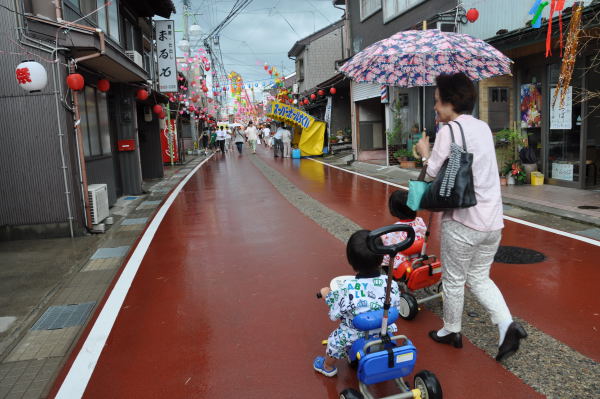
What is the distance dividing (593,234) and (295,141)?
23425 mm

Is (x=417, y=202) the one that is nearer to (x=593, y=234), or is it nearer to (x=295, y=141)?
(x=593, y=234)

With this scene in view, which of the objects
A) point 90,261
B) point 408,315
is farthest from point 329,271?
point 90,261

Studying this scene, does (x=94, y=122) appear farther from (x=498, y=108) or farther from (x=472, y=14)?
(x=498, y=108)

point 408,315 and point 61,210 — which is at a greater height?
point 61,210

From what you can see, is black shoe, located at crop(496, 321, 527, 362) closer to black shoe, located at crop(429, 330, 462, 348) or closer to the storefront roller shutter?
black shoe, located at crop(429, 330, 462, 348)

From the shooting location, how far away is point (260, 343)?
157 inches

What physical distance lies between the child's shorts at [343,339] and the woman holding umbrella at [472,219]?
74 cm

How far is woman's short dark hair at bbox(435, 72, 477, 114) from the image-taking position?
343 centimetres

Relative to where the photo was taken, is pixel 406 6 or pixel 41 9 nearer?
pixel 41 9

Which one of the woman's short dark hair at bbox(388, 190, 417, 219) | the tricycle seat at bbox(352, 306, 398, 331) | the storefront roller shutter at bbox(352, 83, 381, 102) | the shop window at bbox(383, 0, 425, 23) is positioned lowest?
the tricycle seat at bbox(352, 306, 398, 331)

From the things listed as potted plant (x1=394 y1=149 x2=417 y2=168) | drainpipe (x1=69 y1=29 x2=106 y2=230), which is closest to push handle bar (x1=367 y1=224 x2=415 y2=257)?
drainpipe (x1=69 y1=29 x2=106 y2=230)

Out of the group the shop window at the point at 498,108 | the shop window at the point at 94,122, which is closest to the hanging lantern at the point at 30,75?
the shop window at the point at 94,122

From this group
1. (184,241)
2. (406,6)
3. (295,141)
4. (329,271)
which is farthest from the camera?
→ (295,141)

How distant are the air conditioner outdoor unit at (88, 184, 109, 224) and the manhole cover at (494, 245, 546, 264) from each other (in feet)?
22.5
